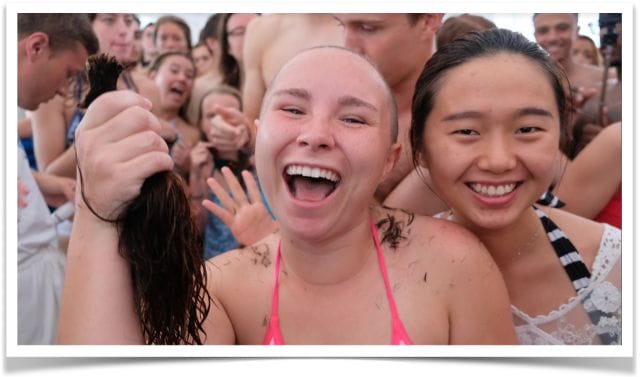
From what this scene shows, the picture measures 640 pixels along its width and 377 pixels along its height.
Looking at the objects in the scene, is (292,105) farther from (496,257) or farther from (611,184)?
(611,184)

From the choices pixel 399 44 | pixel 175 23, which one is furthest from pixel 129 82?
pixel 399 44

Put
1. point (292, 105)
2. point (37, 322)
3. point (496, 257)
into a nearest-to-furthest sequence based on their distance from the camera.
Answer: point (292, 105) → point (496, 257) → point (37, 322)

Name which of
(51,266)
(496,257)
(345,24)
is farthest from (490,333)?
(51,266)

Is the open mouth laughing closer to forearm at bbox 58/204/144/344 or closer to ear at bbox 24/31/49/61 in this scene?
forearm at bbox 58/204/144/344

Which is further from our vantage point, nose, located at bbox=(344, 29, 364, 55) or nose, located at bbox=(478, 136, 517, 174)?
nose, located at bbox=(344, 29, 364, 55)

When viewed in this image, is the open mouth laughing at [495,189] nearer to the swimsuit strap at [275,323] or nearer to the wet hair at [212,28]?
the swimsuit strap at [275,323]

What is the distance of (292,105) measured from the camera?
7.84ft

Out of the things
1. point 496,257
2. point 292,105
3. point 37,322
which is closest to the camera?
point 292,105


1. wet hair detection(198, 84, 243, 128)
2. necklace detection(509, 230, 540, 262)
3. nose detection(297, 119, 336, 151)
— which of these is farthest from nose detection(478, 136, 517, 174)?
wet hair detection(198, 84, 243, 128)

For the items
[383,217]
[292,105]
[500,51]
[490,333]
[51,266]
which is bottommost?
[490,333]

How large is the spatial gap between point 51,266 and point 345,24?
150 cm

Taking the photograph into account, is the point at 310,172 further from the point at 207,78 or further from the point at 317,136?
the point at 207,78

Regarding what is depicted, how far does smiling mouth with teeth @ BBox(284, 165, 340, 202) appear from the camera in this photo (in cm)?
237
